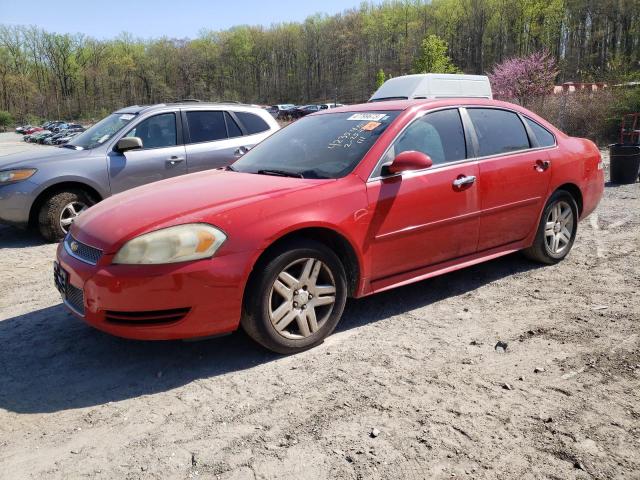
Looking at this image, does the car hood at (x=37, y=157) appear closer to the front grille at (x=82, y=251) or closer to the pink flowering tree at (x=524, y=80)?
the front grille at (x=82, y=251)

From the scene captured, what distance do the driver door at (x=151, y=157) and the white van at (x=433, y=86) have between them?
6.31 m

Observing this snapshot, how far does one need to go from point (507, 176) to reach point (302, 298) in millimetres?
2181

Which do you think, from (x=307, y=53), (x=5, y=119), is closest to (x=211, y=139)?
(x=5, y=119)

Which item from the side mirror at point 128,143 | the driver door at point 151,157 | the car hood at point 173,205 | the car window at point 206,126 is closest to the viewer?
the car hood at point 173,205

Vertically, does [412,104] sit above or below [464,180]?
above

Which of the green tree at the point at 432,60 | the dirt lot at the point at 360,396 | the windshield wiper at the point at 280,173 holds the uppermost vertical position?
the green tree at the point at 432,60

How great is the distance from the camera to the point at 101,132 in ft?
24.6

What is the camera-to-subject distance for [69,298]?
3.46 m

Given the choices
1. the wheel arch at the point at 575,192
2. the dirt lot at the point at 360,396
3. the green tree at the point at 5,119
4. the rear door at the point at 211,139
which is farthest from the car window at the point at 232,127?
the green tree at the point at 5,119

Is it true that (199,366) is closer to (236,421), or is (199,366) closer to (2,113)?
(236,421)

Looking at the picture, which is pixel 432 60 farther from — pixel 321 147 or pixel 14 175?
pixel 321 147

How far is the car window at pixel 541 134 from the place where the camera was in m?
5.04

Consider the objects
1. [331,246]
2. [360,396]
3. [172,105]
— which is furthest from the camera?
[172,105]

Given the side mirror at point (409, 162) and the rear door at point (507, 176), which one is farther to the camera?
the rear door at point (507, 176)
